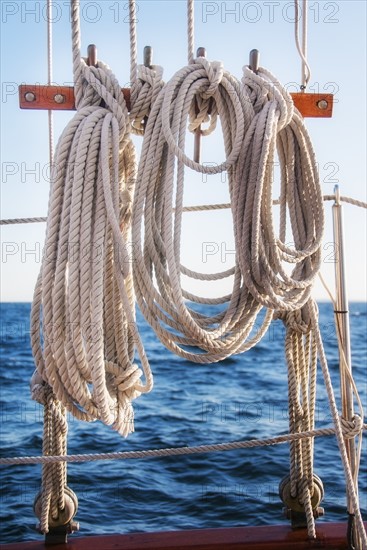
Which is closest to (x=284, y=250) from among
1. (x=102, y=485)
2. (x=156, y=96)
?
(x=156, y=96)

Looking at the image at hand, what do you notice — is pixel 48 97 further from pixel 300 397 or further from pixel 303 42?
pixel 300 397

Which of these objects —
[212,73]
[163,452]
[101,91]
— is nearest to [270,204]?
[212,73]

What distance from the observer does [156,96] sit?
1.98m

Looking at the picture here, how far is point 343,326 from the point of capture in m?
2.15

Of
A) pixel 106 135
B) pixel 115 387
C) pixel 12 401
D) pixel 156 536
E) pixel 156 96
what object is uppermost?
pixel 156 96

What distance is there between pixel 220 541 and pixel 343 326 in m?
0.76

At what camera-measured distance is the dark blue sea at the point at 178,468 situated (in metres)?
4.31

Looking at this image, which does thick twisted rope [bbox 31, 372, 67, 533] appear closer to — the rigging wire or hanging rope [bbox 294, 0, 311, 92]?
the rigging wire

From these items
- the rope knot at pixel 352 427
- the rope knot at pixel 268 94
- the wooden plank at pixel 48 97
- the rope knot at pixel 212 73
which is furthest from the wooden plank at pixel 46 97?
the rope knot at pixel 352 427

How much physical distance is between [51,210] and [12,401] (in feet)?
24.5

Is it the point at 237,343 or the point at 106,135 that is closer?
the point at 106,135

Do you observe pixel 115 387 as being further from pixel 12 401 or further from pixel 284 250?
pixel 12 401

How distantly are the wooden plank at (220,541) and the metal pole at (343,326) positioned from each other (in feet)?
0.41

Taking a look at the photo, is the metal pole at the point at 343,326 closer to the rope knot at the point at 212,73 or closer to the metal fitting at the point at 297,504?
the metal fitting at the point at 297,504
